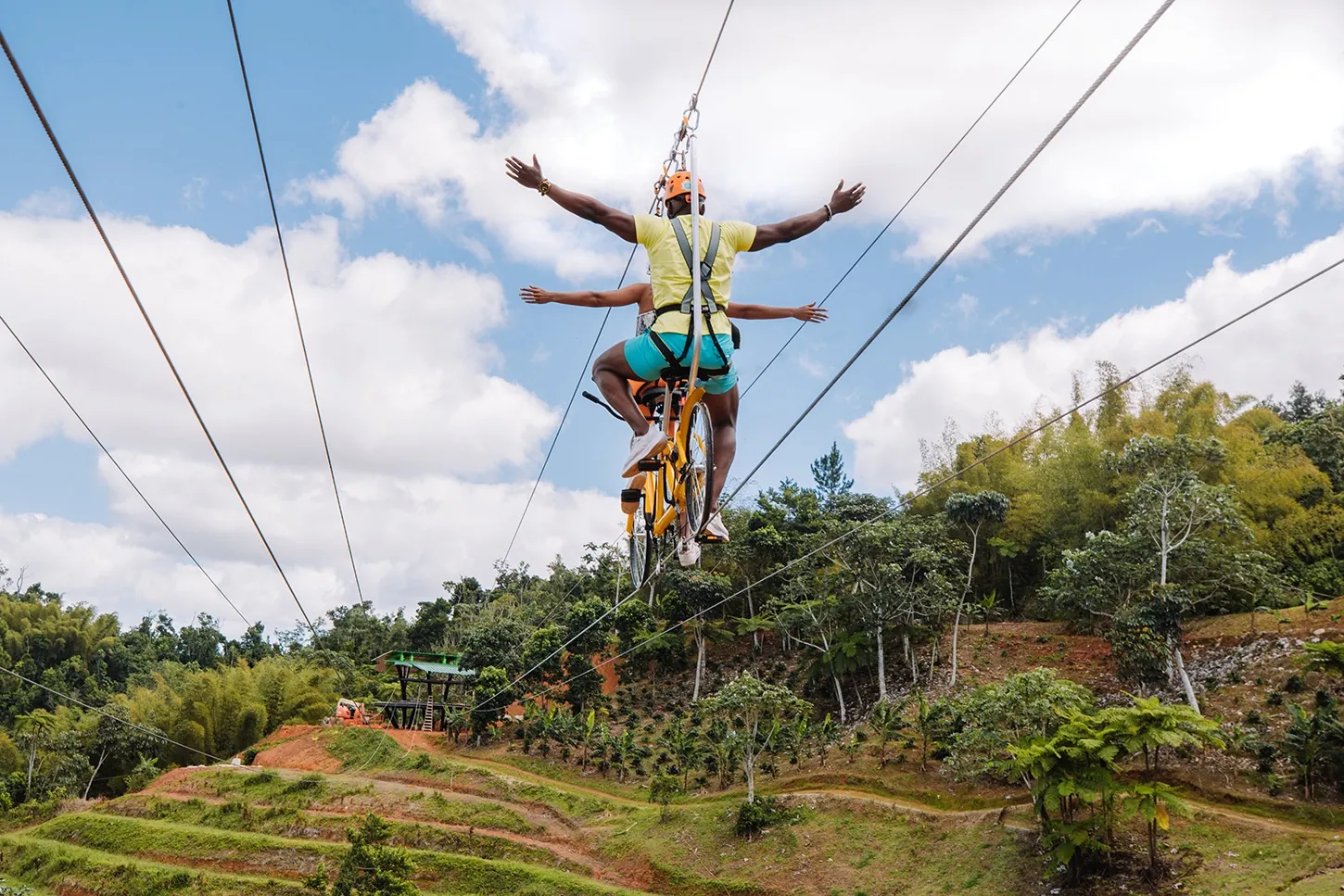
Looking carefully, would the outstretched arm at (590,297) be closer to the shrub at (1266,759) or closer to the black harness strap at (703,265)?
the black harness strap at (703,265)

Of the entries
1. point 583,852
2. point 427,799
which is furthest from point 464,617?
point 583,852

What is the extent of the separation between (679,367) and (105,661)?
196ft

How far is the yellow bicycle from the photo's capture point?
17.7 ft

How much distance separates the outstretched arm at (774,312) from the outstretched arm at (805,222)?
2.36 feet

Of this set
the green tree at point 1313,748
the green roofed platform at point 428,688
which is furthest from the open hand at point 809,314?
the green roofed platform at point 428,688

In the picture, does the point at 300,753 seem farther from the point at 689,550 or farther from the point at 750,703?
the point at 689,550

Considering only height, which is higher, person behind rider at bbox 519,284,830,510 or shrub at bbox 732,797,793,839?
person behind rider at bbox 519,284,830,510

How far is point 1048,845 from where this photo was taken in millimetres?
15398

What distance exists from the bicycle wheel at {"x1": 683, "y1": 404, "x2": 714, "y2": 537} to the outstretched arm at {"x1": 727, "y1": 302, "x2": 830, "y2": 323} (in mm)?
664

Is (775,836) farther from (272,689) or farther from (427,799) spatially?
(272,689)

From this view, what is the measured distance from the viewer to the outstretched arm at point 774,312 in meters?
5.77

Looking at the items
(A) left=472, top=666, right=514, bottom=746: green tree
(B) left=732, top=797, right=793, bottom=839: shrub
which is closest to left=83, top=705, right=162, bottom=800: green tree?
(A) left=472, top=666, right=514, bottom=746: green tree

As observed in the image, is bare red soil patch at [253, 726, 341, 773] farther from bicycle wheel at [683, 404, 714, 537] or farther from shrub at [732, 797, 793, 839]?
bicycle wheel at [683, 404, 714, 537]

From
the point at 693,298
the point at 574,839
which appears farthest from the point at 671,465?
the point at 574,839
